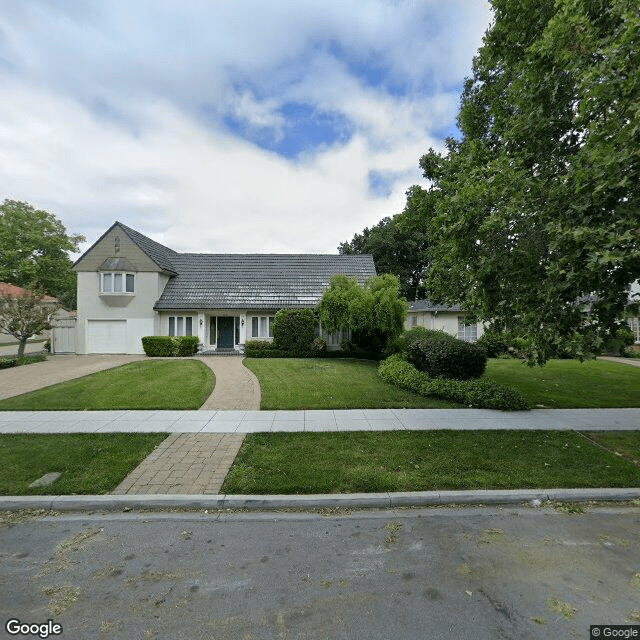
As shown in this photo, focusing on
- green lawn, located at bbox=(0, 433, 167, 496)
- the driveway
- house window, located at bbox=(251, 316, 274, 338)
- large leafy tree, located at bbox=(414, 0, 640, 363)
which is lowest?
green lawn, located at bbox=(0, 433, 167, 496)

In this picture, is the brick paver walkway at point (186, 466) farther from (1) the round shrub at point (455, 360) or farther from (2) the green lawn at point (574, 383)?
(2) the green lawn at point (574, 383)

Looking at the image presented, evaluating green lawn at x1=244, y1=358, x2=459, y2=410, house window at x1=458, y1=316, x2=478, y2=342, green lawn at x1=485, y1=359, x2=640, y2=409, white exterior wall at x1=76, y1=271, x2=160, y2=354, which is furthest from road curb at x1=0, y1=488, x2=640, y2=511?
house window at x1=458, y1=316, x2=478, y2=342

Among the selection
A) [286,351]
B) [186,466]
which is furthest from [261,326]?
[186,466]

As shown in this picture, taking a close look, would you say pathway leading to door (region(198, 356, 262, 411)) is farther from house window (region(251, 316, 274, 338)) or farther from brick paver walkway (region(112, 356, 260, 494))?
house window (region(251, 316, 274, 338))

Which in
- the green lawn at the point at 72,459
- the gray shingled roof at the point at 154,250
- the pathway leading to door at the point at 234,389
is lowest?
the green lawn at the point at 72,459

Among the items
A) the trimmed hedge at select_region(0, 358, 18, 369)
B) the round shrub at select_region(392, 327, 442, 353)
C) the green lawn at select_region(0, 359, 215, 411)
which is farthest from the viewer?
the trimmed hedge at select_region(0, 358, 18, 369)

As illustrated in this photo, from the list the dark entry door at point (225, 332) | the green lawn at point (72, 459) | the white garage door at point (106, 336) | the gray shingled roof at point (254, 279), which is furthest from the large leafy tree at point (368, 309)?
the white garage door at point (106, 336)

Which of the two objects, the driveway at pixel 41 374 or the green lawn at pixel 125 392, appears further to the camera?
the driveway at pixel 41 374

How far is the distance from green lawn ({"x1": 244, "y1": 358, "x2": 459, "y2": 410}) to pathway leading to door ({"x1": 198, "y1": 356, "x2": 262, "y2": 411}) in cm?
27

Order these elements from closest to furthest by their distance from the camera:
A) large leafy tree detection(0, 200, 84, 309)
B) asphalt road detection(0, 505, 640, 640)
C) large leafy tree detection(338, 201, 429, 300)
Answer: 1. asphalt road detection(0, 505, 640, 640)
2. large leafy tree detection(0, 200, 84, 309)
3. large leafy tree detection(338, 201, 429, 300)

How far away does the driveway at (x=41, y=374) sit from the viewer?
11.4m

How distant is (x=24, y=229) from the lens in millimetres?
33094

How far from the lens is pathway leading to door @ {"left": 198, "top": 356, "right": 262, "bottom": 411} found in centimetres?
927

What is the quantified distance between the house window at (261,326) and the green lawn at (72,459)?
14.8m
